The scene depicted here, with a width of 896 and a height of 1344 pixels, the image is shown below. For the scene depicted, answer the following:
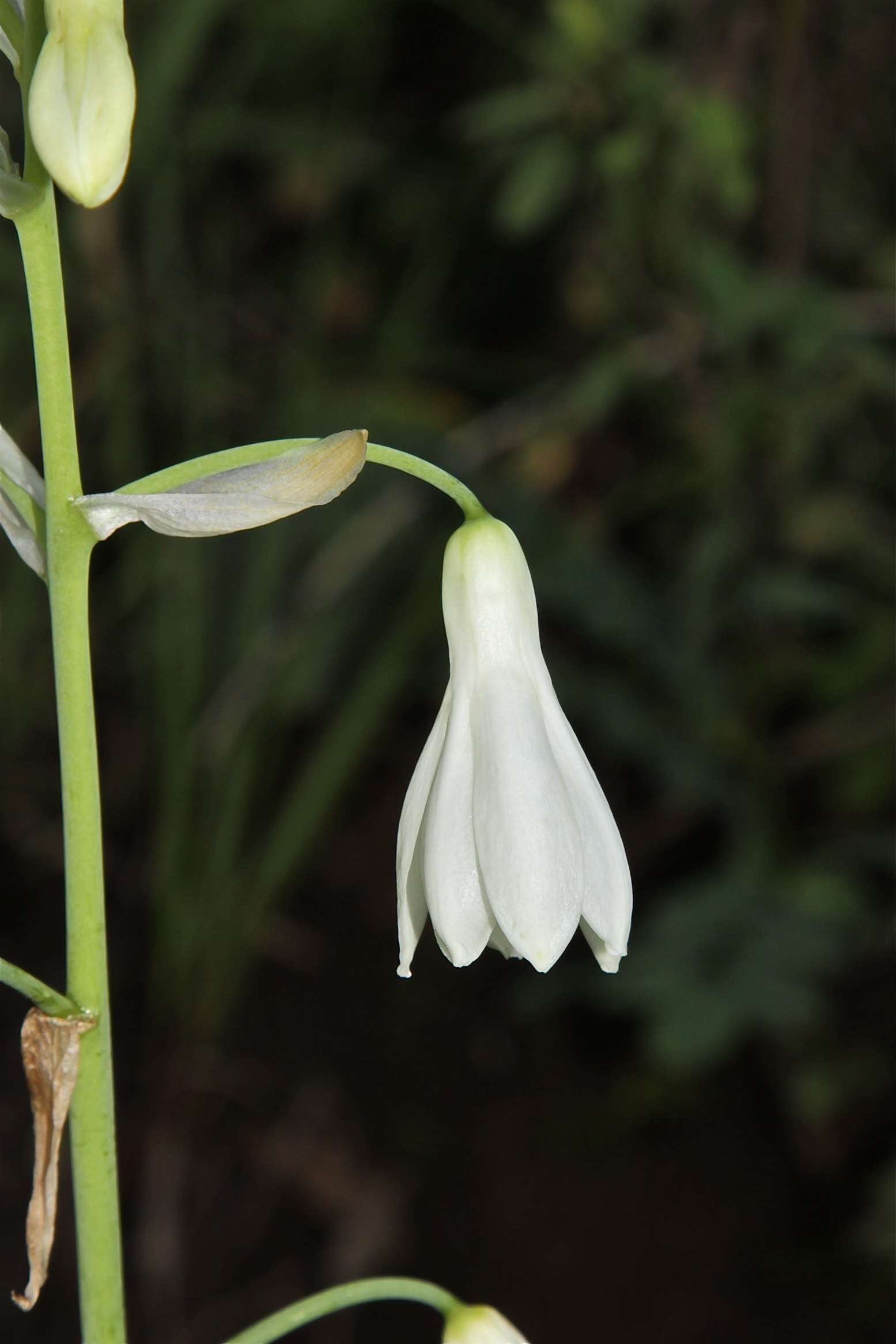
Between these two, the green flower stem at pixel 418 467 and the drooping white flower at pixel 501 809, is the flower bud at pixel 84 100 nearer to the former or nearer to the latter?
the green flower stem at pixel 418 467

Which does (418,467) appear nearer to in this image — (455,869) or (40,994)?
(455,869)

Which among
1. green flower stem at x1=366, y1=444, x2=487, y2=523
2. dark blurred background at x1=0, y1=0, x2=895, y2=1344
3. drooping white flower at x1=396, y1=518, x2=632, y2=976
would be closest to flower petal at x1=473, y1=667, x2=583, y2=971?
drooping white flower at x1=396, y1=518, x2=632, y2=976

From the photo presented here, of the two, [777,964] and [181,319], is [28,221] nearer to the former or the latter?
[777,964]

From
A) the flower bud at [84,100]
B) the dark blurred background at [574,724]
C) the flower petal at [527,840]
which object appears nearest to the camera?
the flower bud at [84,100]

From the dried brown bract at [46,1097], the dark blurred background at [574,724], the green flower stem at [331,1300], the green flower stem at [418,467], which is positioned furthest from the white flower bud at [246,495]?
the dark blurred background at [574,724]

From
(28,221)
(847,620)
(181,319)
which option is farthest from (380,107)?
(28,221)

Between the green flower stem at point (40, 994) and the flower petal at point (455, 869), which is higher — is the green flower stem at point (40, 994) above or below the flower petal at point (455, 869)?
below
